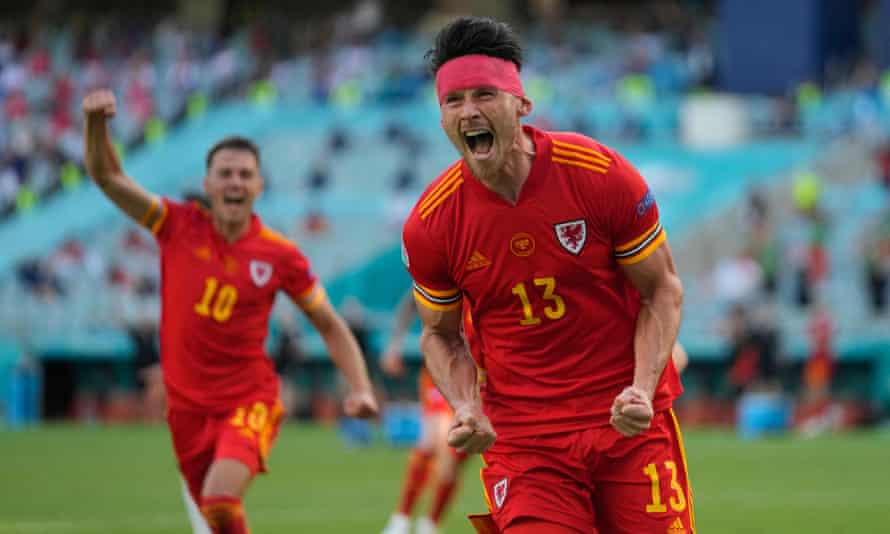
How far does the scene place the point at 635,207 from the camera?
601 centimetres

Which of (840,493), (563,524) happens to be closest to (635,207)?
(563,524)

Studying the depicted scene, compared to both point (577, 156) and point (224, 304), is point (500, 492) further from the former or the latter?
point (224, 304)

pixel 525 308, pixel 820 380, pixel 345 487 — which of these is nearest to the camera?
pixel 525 308

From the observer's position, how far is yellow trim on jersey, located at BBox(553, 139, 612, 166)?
606 cm

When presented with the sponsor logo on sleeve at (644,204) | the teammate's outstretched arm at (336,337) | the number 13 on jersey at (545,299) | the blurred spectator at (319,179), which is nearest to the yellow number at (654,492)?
the number 13 on jersey at (545,299)

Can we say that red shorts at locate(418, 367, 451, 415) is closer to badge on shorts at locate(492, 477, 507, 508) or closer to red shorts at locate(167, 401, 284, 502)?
red shorts at locate(167, 401, 284, 502)

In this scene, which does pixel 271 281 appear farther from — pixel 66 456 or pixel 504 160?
pixel 66 456

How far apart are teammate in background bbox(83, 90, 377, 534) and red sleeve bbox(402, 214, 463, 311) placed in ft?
8.66

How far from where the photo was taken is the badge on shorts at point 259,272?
30.1 ft

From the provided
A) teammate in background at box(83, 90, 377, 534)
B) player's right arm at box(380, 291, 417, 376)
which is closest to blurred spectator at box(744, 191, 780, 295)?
player's right arm at box(380, 291, 417, 376)

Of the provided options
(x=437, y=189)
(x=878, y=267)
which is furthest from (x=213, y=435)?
(x=878, y=267)

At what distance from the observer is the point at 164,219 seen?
9219mm

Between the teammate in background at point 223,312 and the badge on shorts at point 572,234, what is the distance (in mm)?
3003

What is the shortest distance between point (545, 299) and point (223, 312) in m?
3.38
